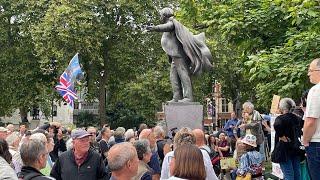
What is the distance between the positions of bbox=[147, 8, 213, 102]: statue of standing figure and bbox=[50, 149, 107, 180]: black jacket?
5.26 m

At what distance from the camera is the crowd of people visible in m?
5.01

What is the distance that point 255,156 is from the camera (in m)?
9.22

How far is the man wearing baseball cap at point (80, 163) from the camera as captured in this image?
Answer: 740 cm

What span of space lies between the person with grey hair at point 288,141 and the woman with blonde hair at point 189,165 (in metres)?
3.46

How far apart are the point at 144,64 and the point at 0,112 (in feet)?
41.7

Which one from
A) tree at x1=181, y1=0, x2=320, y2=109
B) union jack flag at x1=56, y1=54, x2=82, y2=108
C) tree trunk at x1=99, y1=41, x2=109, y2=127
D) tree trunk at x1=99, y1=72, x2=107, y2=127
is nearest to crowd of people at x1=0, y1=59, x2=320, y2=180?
tree at x1=181, y1=0, x2=320, y2=109

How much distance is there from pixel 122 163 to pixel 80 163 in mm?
2597

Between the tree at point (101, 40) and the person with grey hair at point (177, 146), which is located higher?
the tree at point (101, 40)

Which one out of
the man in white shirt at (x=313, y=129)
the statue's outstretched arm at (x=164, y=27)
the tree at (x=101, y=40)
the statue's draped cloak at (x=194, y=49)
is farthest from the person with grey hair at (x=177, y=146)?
the tree at (x=101, y=40)

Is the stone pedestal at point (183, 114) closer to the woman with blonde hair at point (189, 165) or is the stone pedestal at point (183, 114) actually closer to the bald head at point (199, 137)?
the bald head at point (199, 137)

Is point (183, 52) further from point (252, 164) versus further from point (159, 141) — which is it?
point (252, 164)

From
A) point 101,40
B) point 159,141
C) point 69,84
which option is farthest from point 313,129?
point 101,40

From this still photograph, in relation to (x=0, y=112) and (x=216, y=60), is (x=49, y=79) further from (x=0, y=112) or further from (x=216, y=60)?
(x=216, y=60)

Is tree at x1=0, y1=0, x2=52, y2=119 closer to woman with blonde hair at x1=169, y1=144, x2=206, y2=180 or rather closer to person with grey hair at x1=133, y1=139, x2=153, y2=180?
person with grey hair at x1=133, y1=139, x2=153, y2=180
